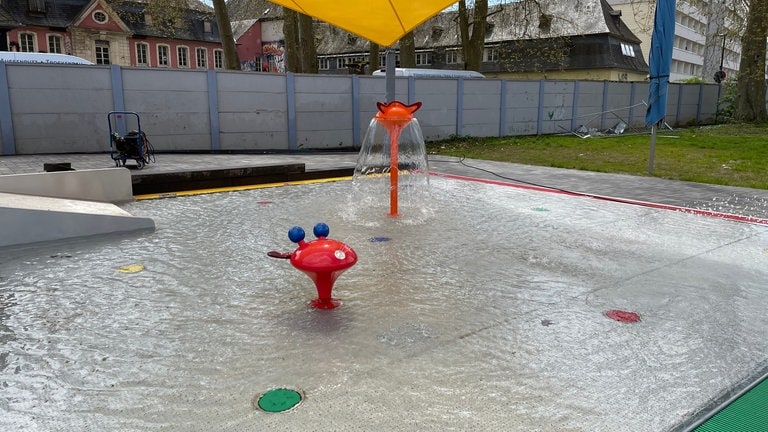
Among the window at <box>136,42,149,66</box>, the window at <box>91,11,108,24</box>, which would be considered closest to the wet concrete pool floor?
the window at <box>91,11,108,24</box>

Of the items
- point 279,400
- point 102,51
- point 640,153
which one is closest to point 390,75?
point 279,400

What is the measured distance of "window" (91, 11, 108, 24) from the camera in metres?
44.8

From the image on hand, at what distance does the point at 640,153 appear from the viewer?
16.3 m

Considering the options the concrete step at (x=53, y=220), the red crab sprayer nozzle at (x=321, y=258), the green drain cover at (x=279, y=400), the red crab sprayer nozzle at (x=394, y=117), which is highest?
the red crab sprayer nozzle at (x=394, y=117)

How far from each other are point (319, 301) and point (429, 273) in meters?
1.26

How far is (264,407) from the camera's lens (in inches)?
105

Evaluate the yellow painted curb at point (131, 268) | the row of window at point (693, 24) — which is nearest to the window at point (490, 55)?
the row of window at point (693, 24)

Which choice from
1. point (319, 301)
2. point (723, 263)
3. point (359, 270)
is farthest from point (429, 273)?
point (723, 263)

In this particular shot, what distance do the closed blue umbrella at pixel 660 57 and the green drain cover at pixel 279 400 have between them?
396 inches

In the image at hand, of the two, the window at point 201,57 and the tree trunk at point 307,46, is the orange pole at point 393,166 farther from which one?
the window at point 201,57

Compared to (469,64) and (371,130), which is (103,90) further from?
(469,64)

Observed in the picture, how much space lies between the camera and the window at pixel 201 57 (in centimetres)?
5334

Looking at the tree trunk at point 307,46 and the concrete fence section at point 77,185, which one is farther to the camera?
the tree trunk at point 307,46

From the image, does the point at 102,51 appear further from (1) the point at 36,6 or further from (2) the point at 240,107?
(2) the point at 240,107
